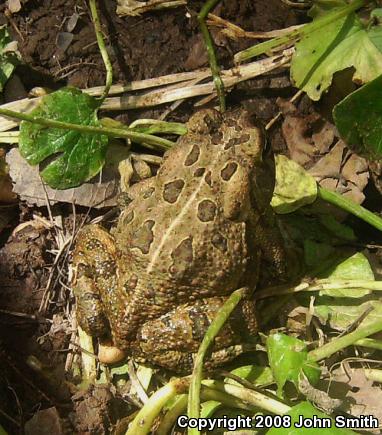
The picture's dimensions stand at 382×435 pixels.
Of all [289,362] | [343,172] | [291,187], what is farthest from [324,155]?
[289,362]

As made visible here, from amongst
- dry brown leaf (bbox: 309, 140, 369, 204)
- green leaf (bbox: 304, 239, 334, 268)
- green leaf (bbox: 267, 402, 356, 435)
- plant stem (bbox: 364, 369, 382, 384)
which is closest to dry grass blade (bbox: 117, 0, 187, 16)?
dry brown leaf (bbox: 309, 140, 369, 204)

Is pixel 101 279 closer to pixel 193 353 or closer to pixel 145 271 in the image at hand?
pixel 145 271

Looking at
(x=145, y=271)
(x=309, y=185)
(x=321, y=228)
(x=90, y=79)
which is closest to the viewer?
(x=145, y=271)

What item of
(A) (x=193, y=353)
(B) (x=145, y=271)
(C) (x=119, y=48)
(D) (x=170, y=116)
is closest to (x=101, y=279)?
(B) (x=145, y=271)

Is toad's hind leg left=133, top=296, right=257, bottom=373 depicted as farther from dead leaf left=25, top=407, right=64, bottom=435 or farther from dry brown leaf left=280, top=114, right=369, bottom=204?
dry brown leaf left=280, top=114, right=369, bottom=204

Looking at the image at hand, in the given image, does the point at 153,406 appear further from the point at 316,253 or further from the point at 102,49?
the point at 102,49
